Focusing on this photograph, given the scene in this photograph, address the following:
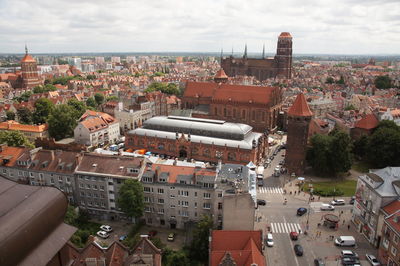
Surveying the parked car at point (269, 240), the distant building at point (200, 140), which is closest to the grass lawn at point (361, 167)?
the distant building at point (200, 140)

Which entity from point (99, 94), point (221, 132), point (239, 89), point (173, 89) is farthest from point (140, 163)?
point (173, 89)

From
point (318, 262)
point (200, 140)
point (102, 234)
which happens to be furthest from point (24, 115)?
point (318, 262)

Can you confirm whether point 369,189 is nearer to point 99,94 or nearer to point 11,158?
point 11,158

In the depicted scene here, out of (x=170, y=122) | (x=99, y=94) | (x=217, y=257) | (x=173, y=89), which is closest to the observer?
(x=217, y=257)

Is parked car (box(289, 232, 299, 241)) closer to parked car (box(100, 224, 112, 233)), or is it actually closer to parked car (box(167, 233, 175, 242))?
parked car (box(167, 233, 175, 242))

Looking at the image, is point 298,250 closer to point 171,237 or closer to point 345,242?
point 345,242

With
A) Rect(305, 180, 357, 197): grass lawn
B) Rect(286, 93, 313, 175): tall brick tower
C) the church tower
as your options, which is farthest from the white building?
the church tower
